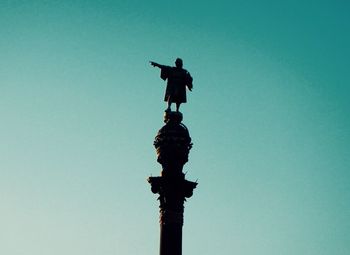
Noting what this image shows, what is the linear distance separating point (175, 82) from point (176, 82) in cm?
5

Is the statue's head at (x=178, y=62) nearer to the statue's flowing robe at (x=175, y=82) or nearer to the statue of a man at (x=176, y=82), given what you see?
the statue of a man at (x=176, y=82)

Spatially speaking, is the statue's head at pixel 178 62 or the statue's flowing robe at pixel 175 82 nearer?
the statue's flowing robe at pixel 175 82

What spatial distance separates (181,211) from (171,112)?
15.7ft

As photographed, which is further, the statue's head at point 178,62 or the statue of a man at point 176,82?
the statue's head at point 178,62

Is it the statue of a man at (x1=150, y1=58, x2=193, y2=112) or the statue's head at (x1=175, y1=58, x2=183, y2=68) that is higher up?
the statue's head at (x1=175, y1=58, x2=183, y2=68)

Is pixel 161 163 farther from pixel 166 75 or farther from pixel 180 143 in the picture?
pixel 166 75

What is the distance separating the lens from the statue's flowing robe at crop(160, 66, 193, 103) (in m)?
28.6

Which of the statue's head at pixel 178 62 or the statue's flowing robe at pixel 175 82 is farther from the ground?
the statue's head at pixel 178 62

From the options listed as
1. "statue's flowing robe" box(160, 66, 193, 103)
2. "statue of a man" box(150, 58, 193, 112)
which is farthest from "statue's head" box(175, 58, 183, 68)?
"statue's flowing robe" box(160, 66, 193, 103)

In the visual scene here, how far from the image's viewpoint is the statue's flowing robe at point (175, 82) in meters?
28.6

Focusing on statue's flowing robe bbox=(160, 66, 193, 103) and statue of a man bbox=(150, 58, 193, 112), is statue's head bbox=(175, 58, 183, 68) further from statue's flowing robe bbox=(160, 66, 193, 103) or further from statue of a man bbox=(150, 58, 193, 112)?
statue's flowing robe bbox=(160, 66, 193, 103)

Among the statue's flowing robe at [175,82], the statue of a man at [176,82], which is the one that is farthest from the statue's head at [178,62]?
the statue's flowing robe at [175,82]

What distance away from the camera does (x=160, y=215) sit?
25594mm

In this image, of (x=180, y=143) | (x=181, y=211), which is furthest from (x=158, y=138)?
(x=181, y=211)
